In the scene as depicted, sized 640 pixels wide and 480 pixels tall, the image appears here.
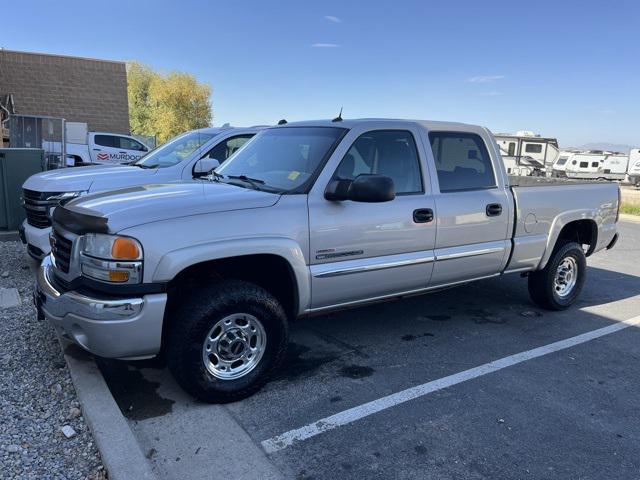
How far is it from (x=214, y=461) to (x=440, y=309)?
352cm

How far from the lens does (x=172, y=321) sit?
3324 mm

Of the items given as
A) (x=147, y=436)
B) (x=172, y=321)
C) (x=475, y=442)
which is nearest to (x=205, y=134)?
(x=172, y=321)

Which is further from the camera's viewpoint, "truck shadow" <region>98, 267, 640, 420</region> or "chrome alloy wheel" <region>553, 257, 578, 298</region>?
"chrome alloy wheel" <region>553, 257, 578, 298</region>

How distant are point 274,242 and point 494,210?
2.36 metres

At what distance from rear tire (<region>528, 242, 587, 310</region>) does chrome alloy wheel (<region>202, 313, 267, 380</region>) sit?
355 centimetres

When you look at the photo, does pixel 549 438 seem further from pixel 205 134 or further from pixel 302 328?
pixel 205 134

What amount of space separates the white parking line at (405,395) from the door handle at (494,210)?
1.28 m

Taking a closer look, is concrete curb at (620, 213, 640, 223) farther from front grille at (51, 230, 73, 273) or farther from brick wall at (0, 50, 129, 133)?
brick wall at (0, 50, 129, 133)

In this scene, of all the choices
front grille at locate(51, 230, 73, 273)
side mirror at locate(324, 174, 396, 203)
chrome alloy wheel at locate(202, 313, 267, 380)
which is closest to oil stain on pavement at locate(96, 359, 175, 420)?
chrome alloy wheel at locate(202, 313, 267, 380)

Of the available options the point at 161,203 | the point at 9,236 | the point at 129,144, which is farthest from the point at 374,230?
the point at 129,144

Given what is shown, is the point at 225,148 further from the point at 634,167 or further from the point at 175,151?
the point at 634,167

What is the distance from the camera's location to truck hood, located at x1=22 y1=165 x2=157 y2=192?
5.91 m

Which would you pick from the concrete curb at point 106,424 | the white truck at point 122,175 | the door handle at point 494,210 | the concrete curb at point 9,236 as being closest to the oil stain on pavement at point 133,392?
the concrete curb at point 106,424

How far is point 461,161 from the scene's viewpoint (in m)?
4.85
